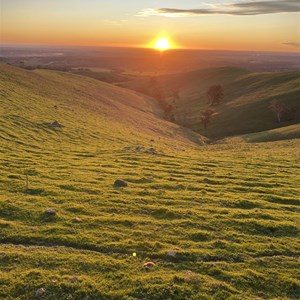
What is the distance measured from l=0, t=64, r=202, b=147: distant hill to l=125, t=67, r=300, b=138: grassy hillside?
21.7m

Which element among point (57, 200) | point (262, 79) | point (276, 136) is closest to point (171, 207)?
point (57, 200)

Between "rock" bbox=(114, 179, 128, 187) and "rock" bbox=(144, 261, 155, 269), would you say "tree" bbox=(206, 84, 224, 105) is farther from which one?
"rock" bbox=(144, 261, 155, 269)

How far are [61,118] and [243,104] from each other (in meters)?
75.8

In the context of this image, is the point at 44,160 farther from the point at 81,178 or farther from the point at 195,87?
the point at 195,87

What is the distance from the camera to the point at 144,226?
18125 mm

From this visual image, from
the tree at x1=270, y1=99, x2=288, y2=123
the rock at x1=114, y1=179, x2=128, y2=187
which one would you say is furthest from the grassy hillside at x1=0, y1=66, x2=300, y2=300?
the tree at x1=270, y1=99, x2=288, y2=123

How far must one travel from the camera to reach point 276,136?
6744 cm

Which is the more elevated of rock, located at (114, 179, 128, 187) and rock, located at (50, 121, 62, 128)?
rock, located at (50, 121, 62, 128)

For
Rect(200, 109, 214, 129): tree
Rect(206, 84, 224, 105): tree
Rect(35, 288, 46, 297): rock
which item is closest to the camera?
Rect(35, 288, 46, 297): rock

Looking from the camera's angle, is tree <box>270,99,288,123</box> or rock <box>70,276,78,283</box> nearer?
rock <box>70,276,78,283</box>

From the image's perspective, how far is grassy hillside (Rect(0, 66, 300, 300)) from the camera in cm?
1345

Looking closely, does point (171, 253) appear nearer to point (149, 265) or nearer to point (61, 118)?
point (149, 265)

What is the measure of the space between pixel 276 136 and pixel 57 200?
56389 millimetres

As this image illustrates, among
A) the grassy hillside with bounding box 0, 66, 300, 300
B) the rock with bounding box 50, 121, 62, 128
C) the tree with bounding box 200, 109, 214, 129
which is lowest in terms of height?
the tree with bounding box 200, 109, 214, 129
